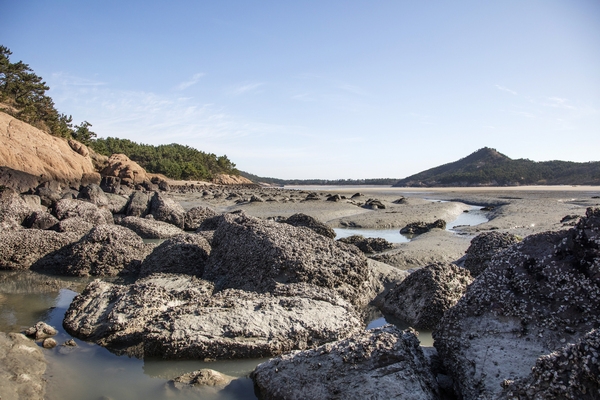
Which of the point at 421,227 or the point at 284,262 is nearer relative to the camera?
the point at 284,262

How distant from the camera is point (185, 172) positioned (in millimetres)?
75688

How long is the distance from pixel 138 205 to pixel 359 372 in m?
15.7

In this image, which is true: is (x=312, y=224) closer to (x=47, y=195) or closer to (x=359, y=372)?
(x=359, y=372)

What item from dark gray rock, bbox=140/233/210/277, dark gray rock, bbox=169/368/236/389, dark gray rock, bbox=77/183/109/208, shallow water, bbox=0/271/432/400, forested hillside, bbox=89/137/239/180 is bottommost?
shallow water, bbox=0/271/432/400

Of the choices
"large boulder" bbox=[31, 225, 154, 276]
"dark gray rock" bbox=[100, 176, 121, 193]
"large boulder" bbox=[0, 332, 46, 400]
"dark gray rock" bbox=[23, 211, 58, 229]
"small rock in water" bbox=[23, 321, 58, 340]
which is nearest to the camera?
"large boulder" bbox=[0, 332, 46, 400]

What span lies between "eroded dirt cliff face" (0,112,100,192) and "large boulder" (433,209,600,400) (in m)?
26.0

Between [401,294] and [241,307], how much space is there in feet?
7.73

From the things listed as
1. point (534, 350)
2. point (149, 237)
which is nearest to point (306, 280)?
point (534, 350)

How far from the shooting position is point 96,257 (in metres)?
7.87

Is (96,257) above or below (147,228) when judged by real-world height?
below

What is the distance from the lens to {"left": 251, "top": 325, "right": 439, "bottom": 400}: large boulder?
2.88 m

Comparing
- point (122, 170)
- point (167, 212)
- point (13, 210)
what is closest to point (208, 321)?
point (13, 210)

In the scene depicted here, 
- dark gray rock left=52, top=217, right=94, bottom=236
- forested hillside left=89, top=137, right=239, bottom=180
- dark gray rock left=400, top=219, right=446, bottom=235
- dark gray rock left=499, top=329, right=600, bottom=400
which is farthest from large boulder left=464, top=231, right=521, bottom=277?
forested hillside left=89, top=137, right=239, bottom=180

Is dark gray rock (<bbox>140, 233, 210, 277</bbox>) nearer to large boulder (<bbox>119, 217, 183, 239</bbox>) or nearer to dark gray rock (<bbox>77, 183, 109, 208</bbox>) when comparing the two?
large boulder (<bbox>119, 217, 183, 239</bbox>)
